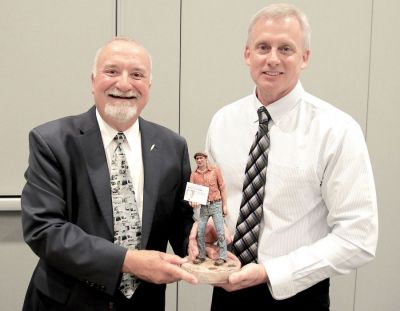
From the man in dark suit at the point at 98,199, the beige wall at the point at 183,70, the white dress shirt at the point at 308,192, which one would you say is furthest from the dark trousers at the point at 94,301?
the beige wall at the point at 183,70

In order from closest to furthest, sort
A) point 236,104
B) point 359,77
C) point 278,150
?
point 278,150
point 236,104
point 359,77

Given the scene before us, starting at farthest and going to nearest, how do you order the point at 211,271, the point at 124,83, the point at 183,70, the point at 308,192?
the point at 183,70 → the point at 308,192 → the point at 124,83 → the point at 211,271

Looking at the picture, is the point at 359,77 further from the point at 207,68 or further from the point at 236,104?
the point at 236,104

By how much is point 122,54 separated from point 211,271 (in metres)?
0.74

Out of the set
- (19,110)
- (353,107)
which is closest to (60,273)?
(19,110)

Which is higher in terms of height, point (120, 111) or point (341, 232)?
point (120, 111)

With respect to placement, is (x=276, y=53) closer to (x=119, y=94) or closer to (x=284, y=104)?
(x=284, y=104)

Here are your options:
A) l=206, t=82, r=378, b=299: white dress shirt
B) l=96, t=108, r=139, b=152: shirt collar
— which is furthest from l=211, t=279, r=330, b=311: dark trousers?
l=96, t=108, r=139, b=152: shirt collar

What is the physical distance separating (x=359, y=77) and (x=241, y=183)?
1576 millimetres

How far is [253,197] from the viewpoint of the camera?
170cm

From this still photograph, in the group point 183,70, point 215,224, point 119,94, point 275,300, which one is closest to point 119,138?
point 119,94

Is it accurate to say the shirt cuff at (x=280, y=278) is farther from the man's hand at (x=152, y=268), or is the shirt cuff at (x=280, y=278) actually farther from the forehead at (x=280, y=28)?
the forehead at (x=280, y=28)

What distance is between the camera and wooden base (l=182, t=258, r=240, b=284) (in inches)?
58.4

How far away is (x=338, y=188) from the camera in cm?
163
